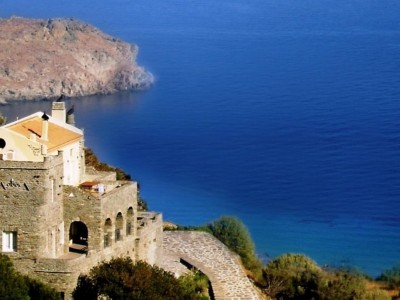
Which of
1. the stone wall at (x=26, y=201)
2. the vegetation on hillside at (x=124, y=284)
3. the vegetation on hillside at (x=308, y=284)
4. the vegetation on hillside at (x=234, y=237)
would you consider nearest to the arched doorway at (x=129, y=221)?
the vegetation on hillside at (x=124, y=284)

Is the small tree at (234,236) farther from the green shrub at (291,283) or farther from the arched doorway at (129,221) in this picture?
the arched doorway at (129,221)

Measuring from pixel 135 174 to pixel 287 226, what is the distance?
13098 mm

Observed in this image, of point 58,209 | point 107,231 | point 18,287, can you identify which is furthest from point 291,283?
point 18,287

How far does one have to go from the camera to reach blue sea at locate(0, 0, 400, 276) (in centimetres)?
4706

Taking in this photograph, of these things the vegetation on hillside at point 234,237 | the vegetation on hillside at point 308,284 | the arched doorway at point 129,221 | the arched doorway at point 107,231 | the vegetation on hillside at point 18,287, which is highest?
the vegetation on hillside at point 234,237

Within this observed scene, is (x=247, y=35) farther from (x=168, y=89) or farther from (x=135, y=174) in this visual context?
(x=135, y=174)

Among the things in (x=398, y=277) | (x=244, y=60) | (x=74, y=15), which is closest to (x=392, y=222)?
(x=398, y=277)

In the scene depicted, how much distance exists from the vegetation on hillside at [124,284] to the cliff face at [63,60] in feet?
260

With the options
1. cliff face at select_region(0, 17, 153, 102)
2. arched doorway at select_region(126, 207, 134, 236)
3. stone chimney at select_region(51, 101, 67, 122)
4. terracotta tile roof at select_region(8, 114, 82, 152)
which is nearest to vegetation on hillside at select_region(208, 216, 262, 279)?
arched doorway at select_region(126, 207, 134, 236)

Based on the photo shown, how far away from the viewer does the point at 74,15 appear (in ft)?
435

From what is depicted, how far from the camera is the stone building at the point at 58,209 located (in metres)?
16.9

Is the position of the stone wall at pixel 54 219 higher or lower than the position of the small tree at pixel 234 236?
lower

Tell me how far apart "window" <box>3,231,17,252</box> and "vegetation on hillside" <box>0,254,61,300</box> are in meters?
0.33

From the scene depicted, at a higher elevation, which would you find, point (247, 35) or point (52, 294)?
point (247, 35)
